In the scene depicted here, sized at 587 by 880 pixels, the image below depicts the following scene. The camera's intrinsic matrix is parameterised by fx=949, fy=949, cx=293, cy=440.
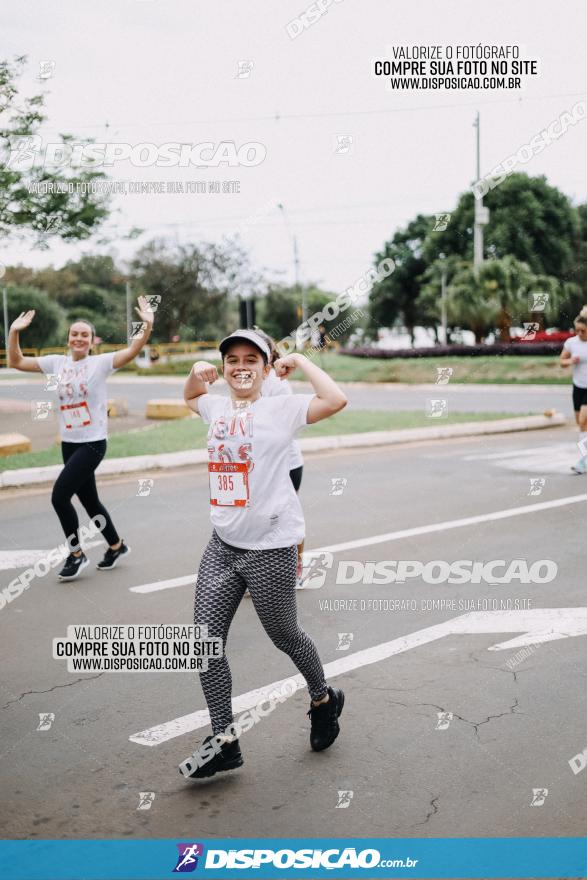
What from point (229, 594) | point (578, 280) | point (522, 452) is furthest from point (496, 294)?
point (229, 594)

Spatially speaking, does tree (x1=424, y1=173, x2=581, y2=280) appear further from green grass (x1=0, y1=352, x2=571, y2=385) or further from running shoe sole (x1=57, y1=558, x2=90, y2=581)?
running shoe sole (x1=57, y1=558, x2=90, y2=581)

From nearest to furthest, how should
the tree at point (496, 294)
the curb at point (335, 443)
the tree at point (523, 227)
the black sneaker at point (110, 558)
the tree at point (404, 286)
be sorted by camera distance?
the black sneaker at point (110, 558) < the curb at point (335, 443) < the tree at point (496, 294) < the tree at point (523, 227) < the tree at point (404, 286)

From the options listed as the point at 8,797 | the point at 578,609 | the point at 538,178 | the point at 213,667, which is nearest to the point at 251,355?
the point at 213,667

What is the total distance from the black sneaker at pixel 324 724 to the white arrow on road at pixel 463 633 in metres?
0.51

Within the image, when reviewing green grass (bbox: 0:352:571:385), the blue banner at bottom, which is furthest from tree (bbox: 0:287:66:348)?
the blue banner at bottom

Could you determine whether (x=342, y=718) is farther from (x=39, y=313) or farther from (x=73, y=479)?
(x=39, y=313)

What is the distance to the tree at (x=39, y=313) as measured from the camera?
25.7 meters

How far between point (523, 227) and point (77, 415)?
4680 centimetres

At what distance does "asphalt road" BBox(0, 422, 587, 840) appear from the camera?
3547 mm

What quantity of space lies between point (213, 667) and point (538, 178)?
51207 mm

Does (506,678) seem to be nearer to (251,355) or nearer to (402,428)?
(251,355)

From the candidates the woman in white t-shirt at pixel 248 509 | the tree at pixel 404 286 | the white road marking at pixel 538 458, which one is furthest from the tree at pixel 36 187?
the tree at pixel 404 286

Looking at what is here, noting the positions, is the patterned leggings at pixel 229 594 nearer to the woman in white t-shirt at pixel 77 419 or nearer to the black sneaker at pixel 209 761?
the black sneaker at pixel 209 761

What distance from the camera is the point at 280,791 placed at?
12.3 ft
